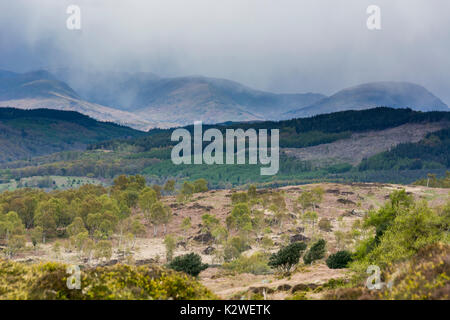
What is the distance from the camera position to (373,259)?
112 feet

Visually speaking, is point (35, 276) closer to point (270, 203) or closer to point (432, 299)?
point (432, 299)

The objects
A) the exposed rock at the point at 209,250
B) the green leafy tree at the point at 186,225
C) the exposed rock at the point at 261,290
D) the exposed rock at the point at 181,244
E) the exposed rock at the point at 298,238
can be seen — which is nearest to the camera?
the exposed rock at the point at 261,290

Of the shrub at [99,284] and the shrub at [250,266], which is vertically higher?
the shrub at [99,284]

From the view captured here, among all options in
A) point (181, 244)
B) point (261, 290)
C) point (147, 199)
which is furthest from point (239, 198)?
point (261, 290)

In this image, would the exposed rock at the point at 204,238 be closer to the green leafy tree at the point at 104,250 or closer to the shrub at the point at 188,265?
the green leafy tree at the point at 104,250

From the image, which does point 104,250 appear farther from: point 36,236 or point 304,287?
point 304,287

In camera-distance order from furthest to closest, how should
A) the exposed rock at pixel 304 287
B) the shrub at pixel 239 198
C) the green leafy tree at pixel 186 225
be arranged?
the shrub at pixel 239 198, the green leafy tree at pixel 186 225, the exposed rock at pixel 304 287

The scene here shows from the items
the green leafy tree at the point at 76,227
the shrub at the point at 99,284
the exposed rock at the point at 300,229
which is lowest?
the exposed rock at the point at 300,229

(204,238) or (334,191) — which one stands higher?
(334,191)

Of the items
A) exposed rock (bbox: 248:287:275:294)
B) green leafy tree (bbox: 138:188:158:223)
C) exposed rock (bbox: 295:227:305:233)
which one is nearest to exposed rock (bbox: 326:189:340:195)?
exposed rock (bbox: 295:227:305:233)

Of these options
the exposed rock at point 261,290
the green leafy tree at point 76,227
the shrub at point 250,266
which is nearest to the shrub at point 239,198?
the green leafy tree at point 76,227

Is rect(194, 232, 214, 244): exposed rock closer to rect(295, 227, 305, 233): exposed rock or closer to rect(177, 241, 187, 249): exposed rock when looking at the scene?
rect(177, 241, 187, 249): exposed rock

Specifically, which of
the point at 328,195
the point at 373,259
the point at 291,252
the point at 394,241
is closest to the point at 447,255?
the point at 394,241
